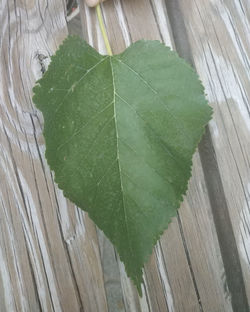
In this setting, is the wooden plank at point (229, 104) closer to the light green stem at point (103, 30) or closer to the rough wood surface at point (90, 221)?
the rough wood surface at point (90, 221)

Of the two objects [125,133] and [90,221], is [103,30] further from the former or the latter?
[90,221]

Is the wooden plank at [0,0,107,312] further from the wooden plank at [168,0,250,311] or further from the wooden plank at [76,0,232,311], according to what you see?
the wooden plank at [168,0,250,311]

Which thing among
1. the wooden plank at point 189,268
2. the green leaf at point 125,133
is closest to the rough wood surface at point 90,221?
the wooden plank at point 189,268

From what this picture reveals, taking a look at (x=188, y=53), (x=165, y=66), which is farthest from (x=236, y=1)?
(x=165, y=66)

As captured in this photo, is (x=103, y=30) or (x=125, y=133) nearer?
(x=125, y=133)

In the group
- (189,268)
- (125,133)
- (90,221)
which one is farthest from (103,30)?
(189,268)

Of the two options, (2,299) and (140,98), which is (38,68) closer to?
(140,98)
